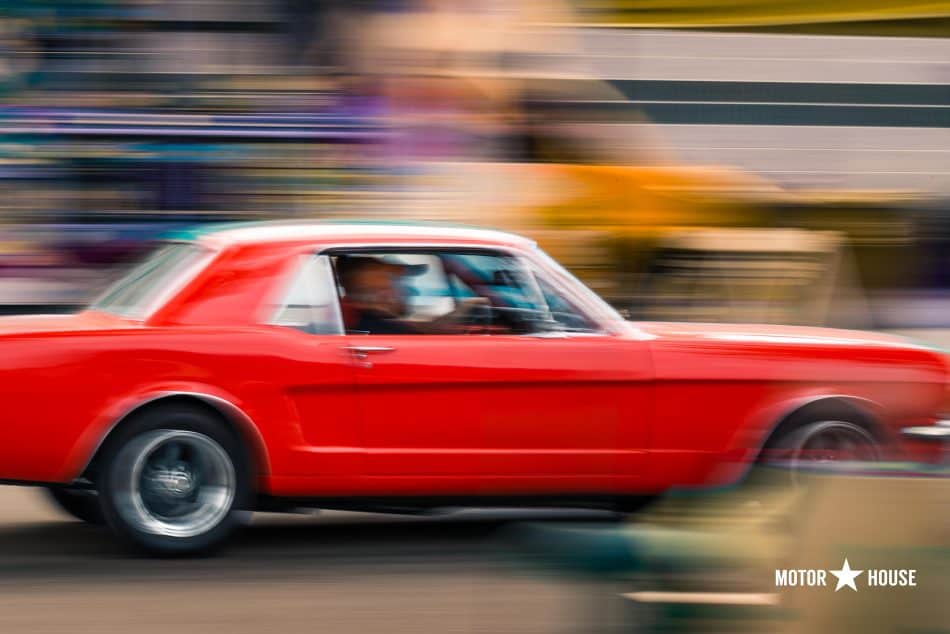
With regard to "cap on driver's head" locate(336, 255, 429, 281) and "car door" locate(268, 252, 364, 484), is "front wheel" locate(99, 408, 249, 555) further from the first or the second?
"cap on driver's head" locate(336, 255, 429, 281)

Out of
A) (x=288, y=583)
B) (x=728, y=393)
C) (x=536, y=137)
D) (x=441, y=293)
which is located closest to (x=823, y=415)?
(x=728, y=393)

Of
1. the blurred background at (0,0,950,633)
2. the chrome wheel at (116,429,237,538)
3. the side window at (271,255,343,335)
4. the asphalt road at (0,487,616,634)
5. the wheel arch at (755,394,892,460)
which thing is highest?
the blurred background at (0,0,950,633)

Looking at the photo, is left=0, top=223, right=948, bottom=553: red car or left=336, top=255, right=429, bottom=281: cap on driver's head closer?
left=0, top=223, right=948, bottom=553: red car

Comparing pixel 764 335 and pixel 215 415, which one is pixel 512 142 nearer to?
pixel 764 335

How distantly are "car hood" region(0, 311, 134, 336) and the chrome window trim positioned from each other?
0.85 meters

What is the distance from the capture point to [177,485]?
6340 millimetres

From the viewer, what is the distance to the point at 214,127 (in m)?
15.2

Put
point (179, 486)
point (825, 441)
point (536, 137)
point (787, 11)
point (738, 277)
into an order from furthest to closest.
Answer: point (787, 11) < point (536, 137) < point (738, 277) < point (825, 441) < point (179, 486)

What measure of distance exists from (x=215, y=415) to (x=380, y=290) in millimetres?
839

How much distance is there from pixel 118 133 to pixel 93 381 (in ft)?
29.8

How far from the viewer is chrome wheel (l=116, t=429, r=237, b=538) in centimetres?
628

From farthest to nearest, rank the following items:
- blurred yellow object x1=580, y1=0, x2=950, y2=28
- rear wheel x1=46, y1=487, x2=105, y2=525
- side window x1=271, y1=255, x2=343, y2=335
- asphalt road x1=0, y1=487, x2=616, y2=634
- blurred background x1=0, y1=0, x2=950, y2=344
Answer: blurred yellow object x1=580, y1=0, x2=950, y2=28, blurred background x1=0, y1=0, x2=950, y2=344, rear wheel x1=46, y1=487, x2=105, y2=525, side window x1=271, y1=255, x2=343, y2=335, asphalt road x1=0, y1=487, x2=616, y2=634

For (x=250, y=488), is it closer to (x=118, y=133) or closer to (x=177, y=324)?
(x=177, y=324)

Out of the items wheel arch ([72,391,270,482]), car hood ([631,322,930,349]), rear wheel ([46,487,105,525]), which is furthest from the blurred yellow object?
wheel arch ([72,391,270,482])
